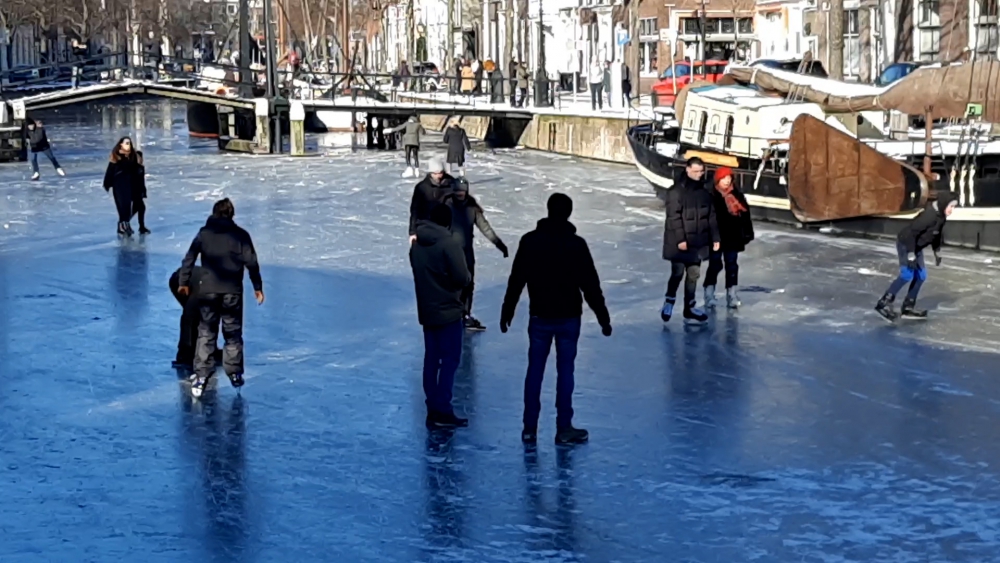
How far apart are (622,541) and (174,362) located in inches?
235

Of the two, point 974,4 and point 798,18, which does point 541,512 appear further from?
→ point 798,18

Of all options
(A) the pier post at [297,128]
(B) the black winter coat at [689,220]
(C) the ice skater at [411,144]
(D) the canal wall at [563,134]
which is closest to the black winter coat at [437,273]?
(B) the black winter coat at [689,220]

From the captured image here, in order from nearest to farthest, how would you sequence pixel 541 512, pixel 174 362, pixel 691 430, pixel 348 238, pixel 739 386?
pixel 541 512 < pixel 691 430 < pixel 739 386 < pixel 174 362 < pixel 348 238

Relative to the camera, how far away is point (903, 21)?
132 ft

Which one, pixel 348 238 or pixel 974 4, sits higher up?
pixel 974 4

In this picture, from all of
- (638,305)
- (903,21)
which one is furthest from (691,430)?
(903,21)

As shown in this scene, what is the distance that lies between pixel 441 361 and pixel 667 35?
4876 centimetres

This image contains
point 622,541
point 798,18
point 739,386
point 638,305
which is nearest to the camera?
point 622,541

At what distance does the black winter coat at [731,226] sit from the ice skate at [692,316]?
81 centimetres

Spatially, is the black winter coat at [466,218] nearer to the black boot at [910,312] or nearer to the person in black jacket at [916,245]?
the person in black jacket at [916,245]

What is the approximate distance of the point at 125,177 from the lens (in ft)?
73.7

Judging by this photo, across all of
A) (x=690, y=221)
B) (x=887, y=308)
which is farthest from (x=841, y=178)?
(x=690, y=221)

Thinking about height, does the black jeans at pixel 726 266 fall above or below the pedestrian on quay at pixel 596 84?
below

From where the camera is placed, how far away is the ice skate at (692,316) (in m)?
15.3
